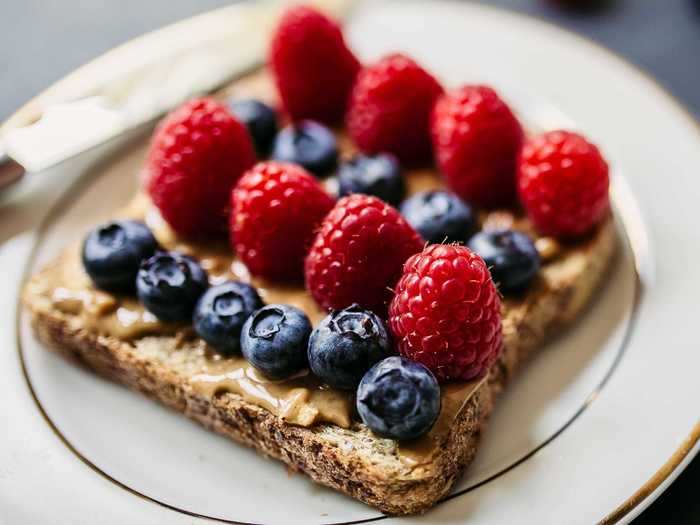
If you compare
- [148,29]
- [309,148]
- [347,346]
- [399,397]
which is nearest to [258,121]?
[309,148]

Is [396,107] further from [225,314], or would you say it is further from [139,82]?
[139,82]

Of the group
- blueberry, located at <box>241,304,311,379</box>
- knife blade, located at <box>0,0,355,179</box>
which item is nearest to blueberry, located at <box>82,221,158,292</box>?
blueberry, located at <box>241,304,311,379</box>

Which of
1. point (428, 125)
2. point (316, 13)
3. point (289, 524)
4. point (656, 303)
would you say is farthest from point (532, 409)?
point (316, 13)

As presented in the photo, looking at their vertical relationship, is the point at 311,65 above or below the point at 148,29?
above

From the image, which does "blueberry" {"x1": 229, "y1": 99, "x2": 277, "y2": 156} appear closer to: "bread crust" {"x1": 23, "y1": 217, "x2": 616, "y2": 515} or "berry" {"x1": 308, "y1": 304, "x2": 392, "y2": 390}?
"bread crust" {"x1": 23, "y1": 217, "x2": 616, "y2": 515}

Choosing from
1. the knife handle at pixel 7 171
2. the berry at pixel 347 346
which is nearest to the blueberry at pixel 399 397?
the berry at pixel 347 346

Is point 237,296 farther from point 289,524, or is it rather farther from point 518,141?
point 518,141

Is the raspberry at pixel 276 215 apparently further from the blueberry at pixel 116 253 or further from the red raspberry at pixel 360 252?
the blueberry at pixel 116 253
